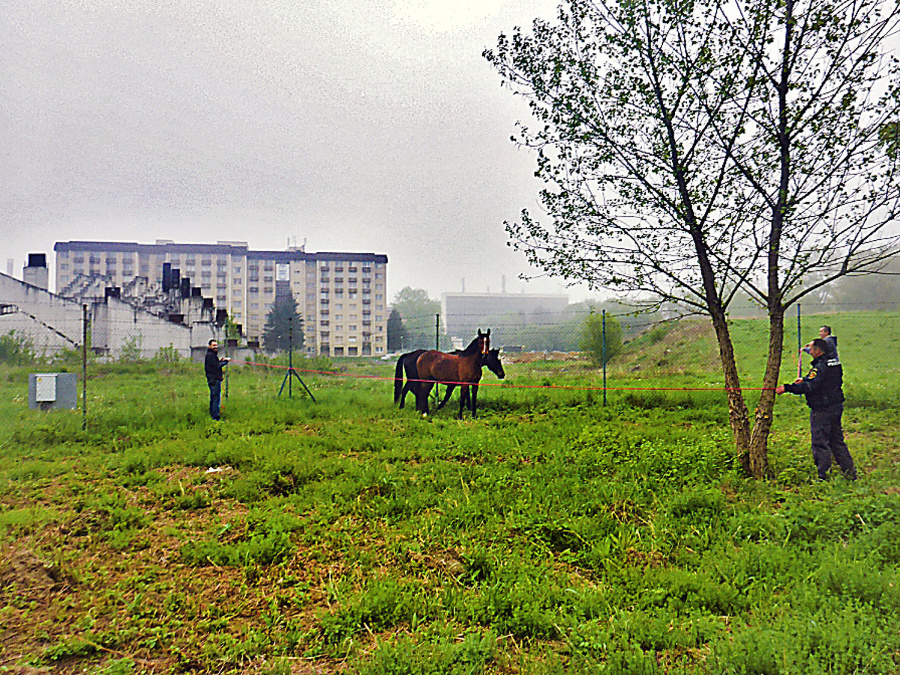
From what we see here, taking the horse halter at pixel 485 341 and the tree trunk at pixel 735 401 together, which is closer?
the tree trunk at pixel 735 401

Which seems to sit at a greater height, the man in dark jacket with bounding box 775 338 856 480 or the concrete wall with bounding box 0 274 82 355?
the concrete wall with bounding box 0 274 82 355

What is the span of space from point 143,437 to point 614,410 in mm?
8363

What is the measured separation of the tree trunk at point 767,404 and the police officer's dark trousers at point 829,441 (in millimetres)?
423

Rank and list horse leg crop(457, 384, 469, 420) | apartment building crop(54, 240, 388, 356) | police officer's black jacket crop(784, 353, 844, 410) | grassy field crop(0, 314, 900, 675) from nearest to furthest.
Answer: grassy field crop(0, 314, 900, 675), police officer's black jacket crop(784, 353, 844, 410), horse leg crop(457, 384, 469, 420), apartment building crop(54, 240, 388, 356)

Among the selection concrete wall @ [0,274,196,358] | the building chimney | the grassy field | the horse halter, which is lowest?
the grassy field

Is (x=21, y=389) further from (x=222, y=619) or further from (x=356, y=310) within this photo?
(x=356, y=310)

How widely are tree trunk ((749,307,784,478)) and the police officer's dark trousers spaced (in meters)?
0.42

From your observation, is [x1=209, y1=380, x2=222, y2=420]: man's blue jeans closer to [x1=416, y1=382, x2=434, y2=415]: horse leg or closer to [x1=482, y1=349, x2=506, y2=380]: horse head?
[x1=416, y1=382, x2=434, y2=415]: horse leg

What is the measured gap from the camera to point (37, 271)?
17.4 meters

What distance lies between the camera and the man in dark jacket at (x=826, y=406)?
226 inches

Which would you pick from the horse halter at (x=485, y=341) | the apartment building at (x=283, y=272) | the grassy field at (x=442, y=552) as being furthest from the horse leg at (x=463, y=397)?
the apartment building at (x=283, y=272)

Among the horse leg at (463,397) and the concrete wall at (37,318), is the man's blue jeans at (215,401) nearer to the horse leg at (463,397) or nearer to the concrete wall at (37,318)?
the concrete wall at (37,318)

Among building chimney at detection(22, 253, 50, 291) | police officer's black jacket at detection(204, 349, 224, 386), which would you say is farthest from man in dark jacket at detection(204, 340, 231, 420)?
building chimney at detection(22, 253, 50, 291)

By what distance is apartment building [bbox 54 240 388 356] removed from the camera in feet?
181
